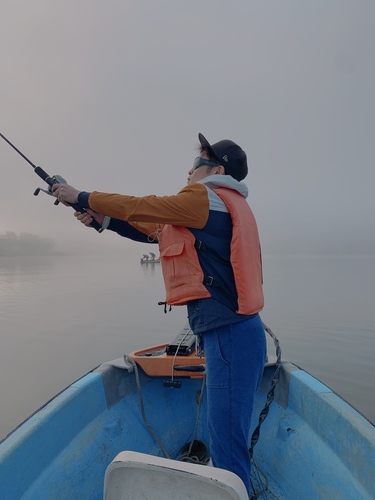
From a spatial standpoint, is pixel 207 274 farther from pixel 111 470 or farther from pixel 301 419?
pixel 301 419

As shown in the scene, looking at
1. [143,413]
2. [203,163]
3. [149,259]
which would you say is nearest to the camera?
[203,163]

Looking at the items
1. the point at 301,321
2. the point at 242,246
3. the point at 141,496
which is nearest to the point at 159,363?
the point at 242,246

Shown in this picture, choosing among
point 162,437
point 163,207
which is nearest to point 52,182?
point 163,207

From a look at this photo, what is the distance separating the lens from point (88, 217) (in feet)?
7.78

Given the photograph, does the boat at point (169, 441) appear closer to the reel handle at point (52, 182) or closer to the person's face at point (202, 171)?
the reel handle at point (52, 182)

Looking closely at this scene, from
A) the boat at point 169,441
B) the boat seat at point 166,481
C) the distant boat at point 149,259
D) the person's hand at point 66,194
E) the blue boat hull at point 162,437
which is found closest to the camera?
the boat seat at point 166,481

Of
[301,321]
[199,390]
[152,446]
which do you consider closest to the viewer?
[152,446]

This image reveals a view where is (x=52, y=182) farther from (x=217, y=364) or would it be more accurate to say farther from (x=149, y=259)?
(x=149, y=259)

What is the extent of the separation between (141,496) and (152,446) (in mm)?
2338

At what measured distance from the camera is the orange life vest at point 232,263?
6.72ft

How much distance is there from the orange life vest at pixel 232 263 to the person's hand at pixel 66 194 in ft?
2.28

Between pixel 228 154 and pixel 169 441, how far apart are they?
9.53 ft

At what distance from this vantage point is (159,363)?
3.23 meters

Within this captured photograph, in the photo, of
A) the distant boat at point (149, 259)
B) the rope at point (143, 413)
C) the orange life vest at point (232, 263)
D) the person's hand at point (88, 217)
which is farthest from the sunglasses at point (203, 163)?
the distant boat at point (149, 259)
